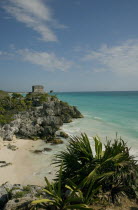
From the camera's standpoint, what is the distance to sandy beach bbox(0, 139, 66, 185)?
9.53m

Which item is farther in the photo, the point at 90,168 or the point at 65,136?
the point at 65,136

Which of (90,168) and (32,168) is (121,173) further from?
(32,168)

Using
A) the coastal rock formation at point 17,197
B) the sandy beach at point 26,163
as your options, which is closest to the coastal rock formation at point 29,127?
the sandy beach at point 26,163

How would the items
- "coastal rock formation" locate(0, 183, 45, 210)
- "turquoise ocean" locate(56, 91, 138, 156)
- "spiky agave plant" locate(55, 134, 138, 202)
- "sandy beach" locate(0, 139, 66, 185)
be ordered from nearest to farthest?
"coastal rock formation" locate(0, 183, 45, 210) → "spiky agave plant" locate(55, 134, 138, 202) → "sandy beach" locate(0, 139, 66, 185) → "turquoise ocean" locate(56, 91, 138, 156)

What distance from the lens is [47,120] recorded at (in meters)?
20.2

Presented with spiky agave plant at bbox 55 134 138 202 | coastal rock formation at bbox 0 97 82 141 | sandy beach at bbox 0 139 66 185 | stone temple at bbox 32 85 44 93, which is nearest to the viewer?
spiky agave plant at bbox 55 134 138 202

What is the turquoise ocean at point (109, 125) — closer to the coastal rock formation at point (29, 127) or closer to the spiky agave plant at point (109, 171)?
the spiky agave plant at point (109, 171)

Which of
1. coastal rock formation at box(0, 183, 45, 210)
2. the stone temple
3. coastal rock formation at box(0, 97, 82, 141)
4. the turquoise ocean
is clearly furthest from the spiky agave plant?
the stone temple

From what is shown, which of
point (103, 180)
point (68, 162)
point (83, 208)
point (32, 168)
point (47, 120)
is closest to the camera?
point (83, 208)

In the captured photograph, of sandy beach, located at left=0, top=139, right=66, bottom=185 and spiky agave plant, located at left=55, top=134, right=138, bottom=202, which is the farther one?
sandy beach, located at left=0, top=139, right=66, bottom=185

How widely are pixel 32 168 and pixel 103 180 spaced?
724cm

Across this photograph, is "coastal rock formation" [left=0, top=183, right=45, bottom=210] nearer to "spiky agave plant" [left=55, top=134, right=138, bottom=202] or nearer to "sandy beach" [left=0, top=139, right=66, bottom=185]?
"spiky agave plant" [left=55, top=134, right=138, bottom=202]

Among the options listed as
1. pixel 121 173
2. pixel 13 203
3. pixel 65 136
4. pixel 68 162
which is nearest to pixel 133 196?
pixel 121 173

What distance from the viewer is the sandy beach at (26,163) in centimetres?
953
